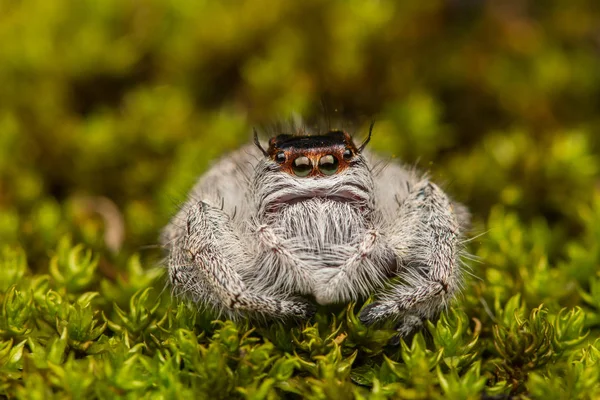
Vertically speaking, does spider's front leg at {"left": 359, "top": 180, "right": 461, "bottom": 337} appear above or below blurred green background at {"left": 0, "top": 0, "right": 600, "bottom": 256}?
below

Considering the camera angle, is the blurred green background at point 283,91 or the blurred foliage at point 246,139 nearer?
the blurred foliage at point 246,139

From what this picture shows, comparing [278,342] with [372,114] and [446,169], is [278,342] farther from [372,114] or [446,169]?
[372,114]

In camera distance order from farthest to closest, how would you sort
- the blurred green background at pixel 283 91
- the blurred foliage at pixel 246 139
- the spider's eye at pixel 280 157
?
the blurred green background at pixel 283 91, the spider's eye at pixel 280 157, the blurred foliage at pixel 246 139

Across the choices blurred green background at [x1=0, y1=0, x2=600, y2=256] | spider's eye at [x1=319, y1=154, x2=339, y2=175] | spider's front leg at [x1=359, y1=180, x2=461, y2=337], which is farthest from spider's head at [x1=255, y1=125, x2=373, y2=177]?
blurred green background at [x1=0, y1=0, x2=600, y2=256]

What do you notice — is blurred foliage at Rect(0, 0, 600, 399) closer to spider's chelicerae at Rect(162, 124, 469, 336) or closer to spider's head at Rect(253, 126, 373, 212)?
spider's chelicerae at Rect(162, 124, 469, 336)

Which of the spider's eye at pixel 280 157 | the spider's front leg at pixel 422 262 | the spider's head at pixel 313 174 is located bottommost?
the spider's front leg at pixel 422 262

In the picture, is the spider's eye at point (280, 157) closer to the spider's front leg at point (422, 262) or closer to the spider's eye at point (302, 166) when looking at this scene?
the spider's eye at point (302, 166)

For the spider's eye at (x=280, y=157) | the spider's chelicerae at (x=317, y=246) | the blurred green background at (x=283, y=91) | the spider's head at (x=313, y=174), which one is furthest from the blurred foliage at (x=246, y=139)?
the spider's eye at (x=280, y=157)

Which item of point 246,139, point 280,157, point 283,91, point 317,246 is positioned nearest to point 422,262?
point 317,246
